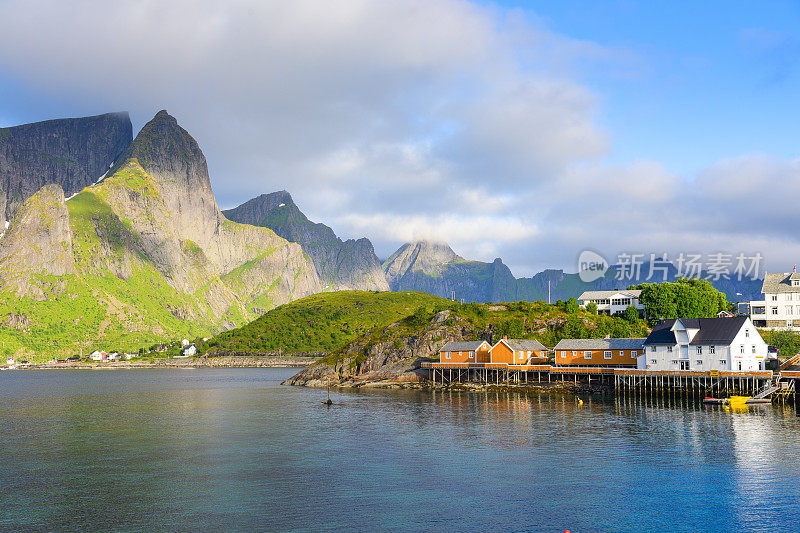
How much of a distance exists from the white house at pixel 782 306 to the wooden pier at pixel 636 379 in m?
52.5

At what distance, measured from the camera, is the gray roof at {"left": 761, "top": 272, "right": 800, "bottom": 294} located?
153m

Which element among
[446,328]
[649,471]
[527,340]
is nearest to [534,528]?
[649,471]

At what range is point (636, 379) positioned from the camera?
403 ft

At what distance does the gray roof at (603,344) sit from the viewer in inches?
5141

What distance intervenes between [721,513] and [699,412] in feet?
175

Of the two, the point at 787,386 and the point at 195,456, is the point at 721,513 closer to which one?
the point at 195,456

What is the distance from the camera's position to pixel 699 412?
93562 millimetres

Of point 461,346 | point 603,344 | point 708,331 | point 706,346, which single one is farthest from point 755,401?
point 461,346

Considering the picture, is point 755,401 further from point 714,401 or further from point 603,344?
point 603,344

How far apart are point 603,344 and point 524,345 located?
17.9 m

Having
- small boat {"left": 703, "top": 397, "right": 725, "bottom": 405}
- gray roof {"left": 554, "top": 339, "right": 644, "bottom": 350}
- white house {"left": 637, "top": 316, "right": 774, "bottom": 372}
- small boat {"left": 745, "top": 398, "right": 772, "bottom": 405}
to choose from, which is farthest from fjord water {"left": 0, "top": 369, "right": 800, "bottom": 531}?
gray roof {"left": 554, "top": 339, "right": 644, "bottom": 350}

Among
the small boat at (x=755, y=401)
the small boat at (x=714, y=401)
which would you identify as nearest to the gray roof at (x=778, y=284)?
the small boat at (x=755, y=401)

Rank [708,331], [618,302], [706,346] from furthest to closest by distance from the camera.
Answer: [618,302] → [708,331] → [706,346]

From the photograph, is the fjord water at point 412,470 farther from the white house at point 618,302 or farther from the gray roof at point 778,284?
the white house at point 618,302
